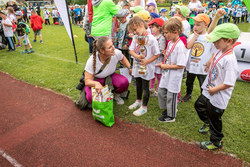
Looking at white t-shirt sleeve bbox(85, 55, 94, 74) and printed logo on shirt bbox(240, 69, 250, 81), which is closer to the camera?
white t-shirt sleeve bbox(85, 55, 94, 74)

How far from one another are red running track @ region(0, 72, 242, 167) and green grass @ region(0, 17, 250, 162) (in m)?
0.24

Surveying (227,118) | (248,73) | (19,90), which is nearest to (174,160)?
(227,118)

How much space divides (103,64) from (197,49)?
185cm

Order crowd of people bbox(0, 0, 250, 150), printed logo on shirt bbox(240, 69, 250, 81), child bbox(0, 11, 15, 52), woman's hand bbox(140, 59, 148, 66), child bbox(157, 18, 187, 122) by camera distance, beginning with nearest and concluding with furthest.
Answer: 1. crowd of people bbox(0, 0, 250, 150)
2. child bbox(157, 18, 187, 122)
3. woman's hand bbox(140, 59, 148, 66)
4. printed logo on shirt bbox(240, 69, 250, 81)
5. child bbox(0, 11, 15, 52)

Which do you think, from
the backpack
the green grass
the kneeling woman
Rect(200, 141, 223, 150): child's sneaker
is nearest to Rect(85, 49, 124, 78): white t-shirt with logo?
the kneeling woman

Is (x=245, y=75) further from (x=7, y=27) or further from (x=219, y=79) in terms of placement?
(x=7, y=27)

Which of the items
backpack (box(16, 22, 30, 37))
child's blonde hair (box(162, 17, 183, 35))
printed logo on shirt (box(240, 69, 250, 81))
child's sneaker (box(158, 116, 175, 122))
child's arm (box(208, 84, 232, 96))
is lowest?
child's sneaker (box(158, 116, 175, 122))

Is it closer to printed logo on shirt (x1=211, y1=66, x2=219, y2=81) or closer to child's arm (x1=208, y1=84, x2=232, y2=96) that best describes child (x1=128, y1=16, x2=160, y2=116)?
printed logo on shirt (x1=211, y1=66, x2=219, y2=81)

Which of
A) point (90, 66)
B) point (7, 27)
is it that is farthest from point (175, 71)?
point (7, 27)

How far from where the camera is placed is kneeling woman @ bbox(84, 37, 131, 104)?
3.01 metres

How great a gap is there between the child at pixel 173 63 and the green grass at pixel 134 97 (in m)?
0.39

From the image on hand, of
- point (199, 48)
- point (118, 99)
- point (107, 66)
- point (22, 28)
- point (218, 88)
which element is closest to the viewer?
point (218, 88)

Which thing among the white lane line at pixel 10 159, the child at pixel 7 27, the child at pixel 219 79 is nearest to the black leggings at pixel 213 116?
the child at pixel 219 79

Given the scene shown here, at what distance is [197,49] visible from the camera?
3.26 m
